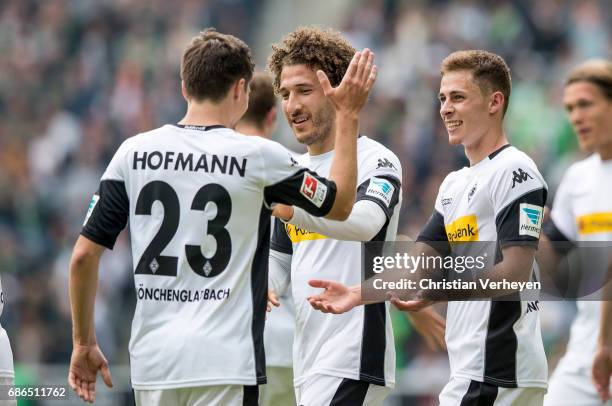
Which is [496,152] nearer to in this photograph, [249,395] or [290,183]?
[290,183]

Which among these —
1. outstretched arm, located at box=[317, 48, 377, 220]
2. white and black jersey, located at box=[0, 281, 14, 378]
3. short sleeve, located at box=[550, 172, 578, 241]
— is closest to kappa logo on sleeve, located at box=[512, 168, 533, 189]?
outstretched arm, located at box=[317, 48, 377, 220]

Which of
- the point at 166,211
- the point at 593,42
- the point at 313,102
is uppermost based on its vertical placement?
the point at 593,42

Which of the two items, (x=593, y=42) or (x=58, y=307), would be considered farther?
(x=593, y=42)

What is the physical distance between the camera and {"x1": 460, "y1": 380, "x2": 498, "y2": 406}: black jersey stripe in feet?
19.8

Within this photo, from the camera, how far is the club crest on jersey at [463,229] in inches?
248

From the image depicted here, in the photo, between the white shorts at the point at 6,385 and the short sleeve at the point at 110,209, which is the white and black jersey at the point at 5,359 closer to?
the white shorts at the point at 6,385

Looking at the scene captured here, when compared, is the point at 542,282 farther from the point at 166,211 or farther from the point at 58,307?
the point at 58,307

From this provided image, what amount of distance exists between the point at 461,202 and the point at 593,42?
12.7 meters

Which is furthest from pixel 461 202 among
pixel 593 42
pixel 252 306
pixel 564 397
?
pixel 593 42

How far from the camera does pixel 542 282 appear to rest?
7207mm

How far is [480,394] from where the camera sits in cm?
605

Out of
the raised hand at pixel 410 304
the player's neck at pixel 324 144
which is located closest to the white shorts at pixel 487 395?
the raised hand at pixel 410 304

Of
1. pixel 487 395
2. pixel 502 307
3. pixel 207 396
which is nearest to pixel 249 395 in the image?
pixel 207 396

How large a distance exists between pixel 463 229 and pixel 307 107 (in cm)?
113
